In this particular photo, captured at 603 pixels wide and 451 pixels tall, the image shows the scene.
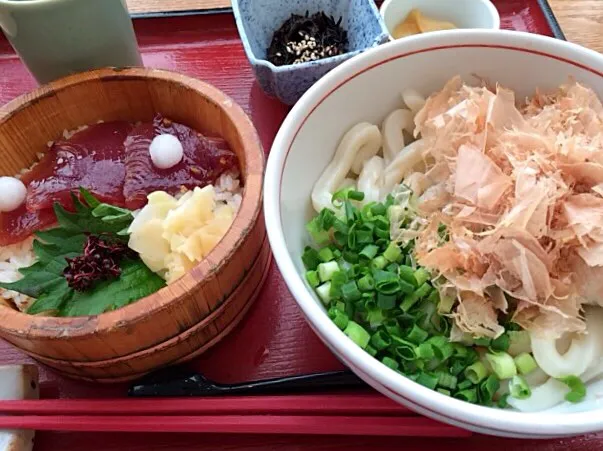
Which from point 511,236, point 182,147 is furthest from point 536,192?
point 182,147

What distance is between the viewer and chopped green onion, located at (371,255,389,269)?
972 mm

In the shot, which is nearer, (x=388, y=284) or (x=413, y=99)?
(x=388, y=284)

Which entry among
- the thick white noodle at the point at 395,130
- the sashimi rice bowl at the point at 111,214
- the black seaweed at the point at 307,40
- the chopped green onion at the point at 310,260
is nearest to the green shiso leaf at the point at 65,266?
the sashimi rice bowl at the point at 111,214

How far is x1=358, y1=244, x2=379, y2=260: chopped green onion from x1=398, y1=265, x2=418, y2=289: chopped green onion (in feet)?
0.18

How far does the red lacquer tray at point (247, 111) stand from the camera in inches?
44.1

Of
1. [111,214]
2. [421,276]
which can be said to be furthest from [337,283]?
[111,214]

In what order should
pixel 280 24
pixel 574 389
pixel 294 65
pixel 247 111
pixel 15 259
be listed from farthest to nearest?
1. pixel 280 24
2. pixel 247 111
3. pixel 294 65
4. pixel 15 259
5. pixel 574 389

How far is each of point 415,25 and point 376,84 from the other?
60 centimetres

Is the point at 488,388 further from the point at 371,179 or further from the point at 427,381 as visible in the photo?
the point at 371,179

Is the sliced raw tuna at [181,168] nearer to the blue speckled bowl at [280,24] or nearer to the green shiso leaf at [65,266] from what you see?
the green shiso leaf at [65,266]

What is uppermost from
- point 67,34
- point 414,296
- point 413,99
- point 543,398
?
point 67,34

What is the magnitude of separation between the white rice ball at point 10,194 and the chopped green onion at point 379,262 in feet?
2.47

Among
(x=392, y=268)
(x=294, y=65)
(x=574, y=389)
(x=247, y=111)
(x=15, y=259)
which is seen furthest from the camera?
(x=247, y=111)

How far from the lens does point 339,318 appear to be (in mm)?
916
